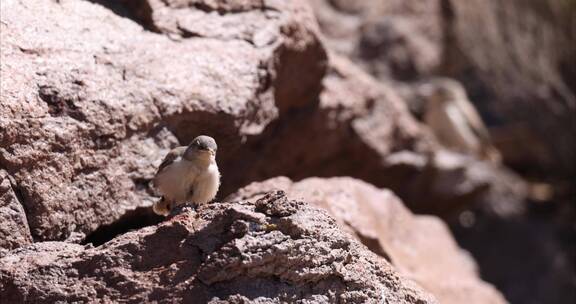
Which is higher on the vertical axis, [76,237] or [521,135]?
[76,237]

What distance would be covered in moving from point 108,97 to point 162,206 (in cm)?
77

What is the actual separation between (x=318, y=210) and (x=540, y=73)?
932cm

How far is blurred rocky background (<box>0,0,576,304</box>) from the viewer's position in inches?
168

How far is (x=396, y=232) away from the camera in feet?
25.1

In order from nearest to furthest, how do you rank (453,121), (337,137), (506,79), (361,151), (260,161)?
→ (260,161)
(337,137)
(361,151)
(453,121)
(506,79)

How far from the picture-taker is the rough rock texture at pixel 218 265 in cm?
413

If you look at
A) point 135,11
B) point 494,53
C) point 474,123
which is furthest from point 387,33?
point 135,11

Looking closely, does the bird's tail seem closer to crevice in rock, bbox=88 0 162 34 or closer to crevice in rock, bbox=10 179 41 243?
crevice in rock, bbox=10 179 41 243

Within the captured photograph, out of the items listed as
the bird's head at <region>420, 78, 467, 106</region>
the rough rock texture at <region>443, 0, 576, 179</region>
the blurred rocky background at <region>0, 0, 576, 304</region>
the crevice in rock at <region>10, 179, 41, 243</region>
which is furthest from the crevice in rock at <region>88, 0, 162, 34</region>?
the rough rock texture at <region>443, 0, 576, 179</region>

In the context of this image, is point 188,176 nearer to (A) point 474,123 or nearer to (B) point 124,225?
(B) point 124,225

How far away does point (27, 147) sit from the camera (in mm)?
4945

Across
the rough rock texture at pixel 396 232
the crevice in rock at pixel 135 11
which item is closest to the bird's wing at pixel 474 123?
the rough rock texture at pixel 396 232

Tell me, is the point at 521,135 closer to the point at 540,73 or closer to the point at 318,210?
the point at 540,73

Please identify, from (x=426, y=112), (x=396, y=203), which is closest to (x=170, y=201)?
(x=396, y=203)
